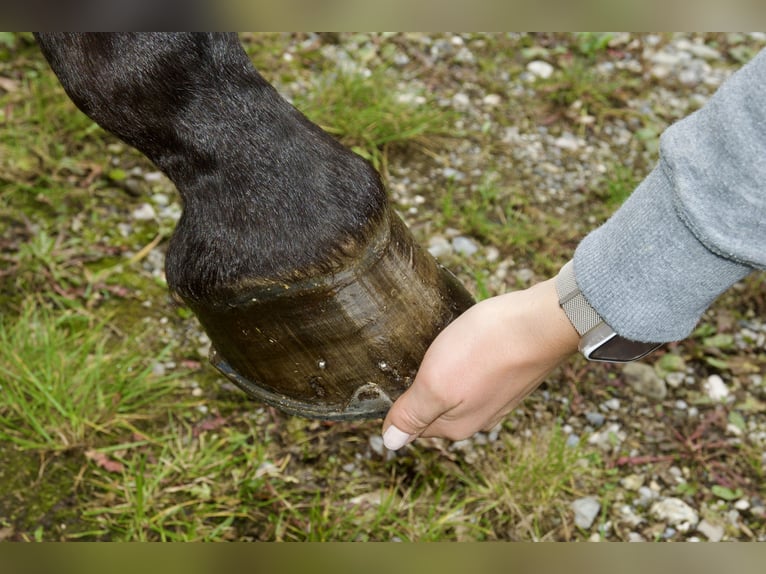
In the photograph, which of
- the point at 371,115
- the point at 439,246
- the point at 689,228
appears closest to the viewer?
the point at 689,228

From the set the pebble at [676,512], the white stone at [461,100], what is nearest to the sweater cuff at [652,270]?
the pebble at [676,512]

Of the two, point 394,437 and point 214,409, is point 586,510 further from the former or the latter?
point 214,409

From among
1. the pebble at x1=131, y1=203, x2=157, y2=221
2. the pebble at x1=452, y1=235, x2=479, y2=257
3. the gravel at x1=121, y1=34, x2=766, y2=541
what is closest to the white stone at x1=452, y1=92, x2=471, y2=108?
the gravel at x1=121, y1=34, x2=766, y2=541

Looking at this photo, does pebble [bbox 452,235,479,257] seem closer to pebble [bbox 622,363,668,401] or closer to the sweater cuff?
pebble [bbox 622,363,668,401]

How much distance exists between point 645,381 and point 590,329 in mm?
1212

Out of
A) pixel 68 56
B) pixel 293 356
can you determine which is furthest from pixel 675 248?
pixel 68 56

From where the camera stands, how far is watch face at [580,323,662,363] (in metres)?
1.54

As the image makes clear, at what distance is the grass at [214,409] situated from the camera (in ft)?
7.50

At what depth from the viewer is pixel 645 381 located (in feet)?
8.73

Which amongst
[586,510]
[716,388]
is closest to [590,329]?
[586,510]

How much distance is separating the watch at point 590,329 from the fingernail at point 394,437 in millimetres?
420

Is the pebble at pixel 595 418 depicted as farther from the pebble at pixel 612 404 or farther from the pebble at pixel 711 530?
the pebble at pixel 711 530

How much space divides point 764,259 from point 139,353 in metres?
1.81

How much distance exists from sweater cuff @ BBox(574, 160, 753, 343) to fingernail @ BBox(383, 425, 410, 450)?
1.68ft
